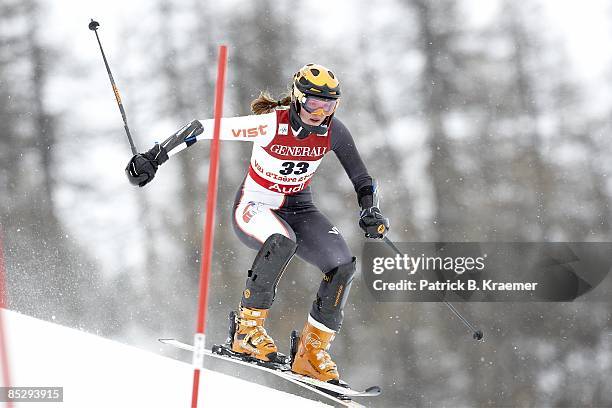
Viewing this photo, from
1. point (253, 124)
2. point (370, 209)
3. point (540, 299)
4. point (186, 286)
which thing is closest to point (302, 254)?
point (370, 209)

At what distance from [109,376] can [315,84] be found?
Answer: 2.83 m

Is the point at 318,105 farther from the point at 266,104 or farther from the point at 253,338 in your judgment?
the point at 253,338

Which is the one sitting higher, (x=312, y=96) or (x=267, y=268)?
(x=312, y=96)

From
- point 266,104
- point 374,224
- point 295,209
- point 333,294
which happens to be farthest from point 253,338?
point 266,104

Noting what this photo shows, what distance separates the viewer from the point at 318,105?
16.4 feet

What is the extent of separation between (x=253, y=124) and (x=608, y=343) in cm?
1240

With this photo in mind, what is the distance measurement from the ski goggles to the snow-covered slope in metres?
2.14

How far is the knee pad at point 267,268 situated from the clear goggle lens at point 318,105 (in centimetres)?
84

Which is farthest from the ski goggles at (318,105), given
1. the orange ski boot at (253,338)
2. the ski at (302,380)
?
the ski at (302,380)

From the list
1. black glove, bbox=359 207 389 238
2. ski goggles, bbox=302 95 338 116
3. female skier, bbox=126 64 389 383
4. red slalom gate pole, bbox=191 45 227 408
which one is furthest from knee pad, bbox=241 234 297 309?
red slalom gate pole, bbox=191 45 227 408

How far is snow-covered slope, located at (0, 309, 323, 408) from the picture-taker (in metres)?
5.62

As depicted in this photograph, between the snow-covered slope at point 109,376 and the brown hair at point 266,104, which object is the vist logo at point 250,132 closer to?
the brown hair at point 266,104

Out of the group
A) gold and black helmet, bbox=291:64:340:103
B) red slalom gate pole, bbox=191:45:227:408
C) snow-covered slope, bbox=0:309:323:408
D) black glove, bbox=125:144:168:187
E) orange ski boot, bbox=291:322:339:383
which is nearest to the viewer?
red slalom gate pole, bbox=191:45:227:408

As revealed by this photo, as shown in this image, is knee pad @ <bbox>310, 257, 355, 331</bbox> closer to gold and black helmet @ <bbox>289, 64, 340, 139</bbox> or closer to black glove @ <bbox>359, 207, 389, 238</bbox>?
black glove @ <bbox>359, 207, 389, 238</bbox>
